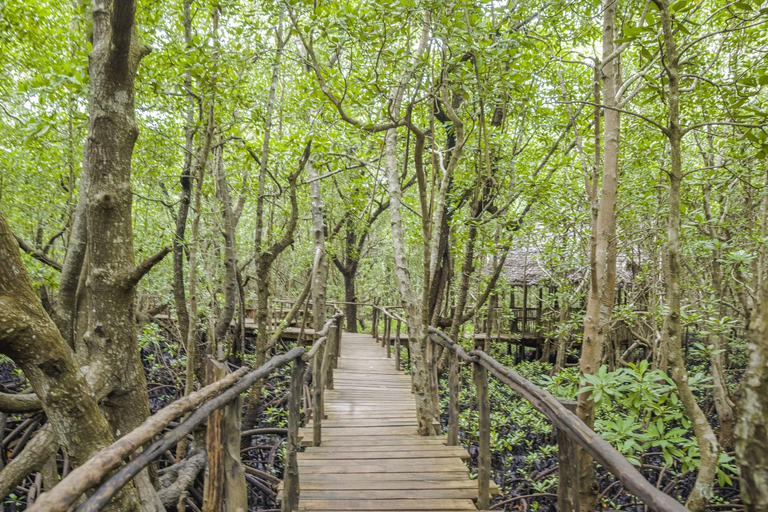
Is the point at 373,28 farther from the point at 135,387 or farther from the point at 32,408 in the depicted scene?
the point at 32,408

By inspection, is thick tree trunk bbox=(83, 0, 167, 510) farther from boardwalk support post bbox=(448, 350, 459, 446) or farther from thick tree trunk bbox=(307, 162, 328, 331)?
thick tree trunk bbox=(307, 162, 328, 331)

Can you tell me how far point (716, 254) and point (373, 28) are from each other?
233 inches

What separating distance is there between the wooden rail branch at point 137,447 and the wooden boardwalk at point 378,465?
4.51 feet

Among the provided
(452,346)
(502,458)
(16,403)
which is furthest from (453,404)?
(502,458)

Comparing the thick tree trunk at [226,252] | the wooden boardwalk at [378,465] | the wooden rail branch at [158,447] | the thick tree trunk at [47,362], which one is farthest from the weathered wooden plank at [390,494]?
the thick tree trunk at [226,252]

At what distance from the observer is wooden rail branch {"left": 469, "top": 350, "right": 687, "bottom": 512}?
1.21m

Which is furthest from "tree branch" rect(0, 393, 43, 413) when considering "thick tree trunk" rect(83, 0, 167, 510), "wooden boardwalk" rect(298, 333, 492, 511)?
"wooden boardwalk" rect(298, 333, 492, 511)

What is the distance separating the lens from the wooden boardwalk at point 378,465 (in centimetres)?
301

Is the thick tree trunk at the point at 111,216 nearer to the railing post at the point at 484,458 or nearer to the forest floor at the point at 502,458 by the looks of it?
the railing post at the point at 484,458

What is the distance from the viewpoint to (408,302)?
486 centimetres

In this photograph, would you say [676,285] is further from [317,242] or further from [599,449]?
[317,242]

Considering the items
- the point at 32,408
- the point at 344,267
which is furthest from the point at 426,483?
the point at 344,267

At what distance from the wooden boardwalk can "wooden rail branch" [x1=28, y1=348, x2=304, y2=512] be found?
1.37 meters

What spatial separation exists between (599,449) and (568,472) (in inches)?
20.0
